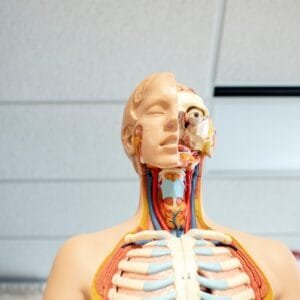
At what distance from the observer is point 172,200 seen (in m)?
1.02

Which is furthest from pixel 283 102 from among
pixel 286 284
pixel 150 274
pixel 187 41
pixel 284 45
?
pixel 150 274

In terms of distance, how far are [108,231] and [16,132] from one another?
3.06ft

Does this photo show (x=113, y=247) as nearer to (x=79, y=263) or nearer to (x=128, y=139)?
(x=79, y=263)

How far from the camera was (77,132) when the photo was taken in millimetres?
1843

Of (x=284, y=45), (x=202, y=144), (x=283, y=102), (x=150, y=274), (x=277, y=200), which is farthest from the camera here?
(x=277, y=200)

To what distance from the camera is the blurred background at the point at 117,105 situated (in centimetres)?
155

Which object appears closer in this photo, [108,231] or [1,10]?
[108,231]

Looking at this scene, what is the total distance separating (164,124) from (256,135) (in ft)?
3.37

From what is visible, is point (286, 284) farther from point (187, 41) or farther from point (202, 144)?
point (187, 41)

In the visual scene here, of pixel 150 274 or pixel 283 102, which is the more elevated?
pixel 283 102

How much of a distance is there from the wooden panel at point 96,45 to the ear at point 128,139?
0.60 metres

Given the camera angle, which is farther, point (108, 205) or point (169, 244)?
point (108, 205)

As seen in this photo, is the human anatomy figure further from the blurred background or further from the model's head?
the blurred background

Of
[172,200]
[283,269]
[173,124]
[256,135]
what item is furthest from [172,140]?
[256,135]
